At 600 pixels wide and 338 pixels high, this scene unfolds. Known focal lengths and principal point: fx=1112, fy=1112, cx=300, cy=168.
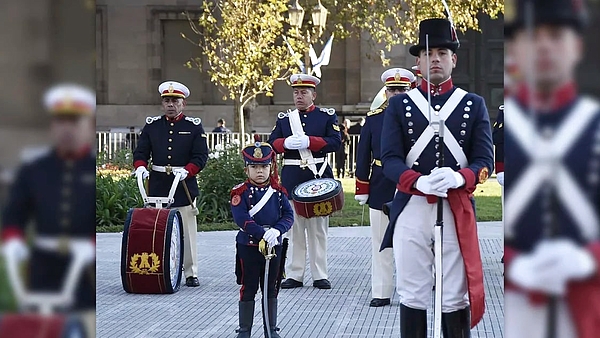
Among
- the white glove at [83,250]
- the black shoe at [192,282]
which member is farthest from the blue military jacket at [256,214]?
the white glove at [83,250]

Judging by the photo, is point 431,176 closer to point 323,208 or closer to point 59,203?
point 59,203

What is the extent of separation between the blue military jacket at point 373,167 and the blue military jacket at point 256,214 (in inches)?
67.8

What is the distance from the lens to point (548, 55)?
3.12 m

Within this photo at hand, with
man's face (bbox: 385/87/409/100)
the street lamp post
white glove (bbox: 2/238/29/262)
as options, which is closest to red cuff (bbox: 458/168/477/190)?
white glove (bbox: 2/238/29/262)

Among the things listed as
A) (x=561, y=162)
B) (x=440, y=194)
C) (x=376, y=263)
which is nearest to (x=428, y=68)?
(x=440, y=194)

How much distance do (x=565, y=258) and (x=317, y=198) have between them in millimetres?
6849

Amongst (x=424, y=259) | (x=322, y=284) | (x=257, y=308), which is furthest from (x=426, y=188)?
(x=322, y=284)

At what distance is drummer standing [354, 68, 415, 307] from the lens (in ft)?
30.4

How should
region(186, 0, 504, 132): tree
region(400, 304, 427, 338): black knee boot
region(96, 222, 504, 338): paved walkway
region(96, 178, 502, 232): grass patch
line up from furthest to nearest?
region(186, 0, 504, 132): tree → region(96, 178, 502, 232): grass patch → region(96, 222, 504, 338): paved walkway → region(400, 304, 427, 338): black knee boot

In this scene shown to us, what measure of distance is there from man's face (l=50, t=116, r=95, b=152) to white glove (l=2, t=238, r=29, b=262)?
0.30 metres

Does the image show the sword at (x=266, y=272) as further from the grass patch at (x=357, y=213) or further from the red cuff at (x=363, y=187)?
the grass patch at (x=357, y=213)

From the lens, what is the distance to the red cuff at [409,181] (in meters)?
5.69

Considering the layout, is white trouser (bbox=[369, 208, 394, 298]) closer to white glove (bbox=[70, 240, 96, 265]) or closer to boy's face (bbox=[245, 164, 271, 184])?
boy's face (bbox=[245, 164, 271, 184])

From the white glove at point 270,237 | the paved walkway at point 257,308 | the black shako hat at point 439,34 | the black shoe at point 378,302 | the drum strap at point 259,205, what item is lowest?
the paved walkway at point 257,308
